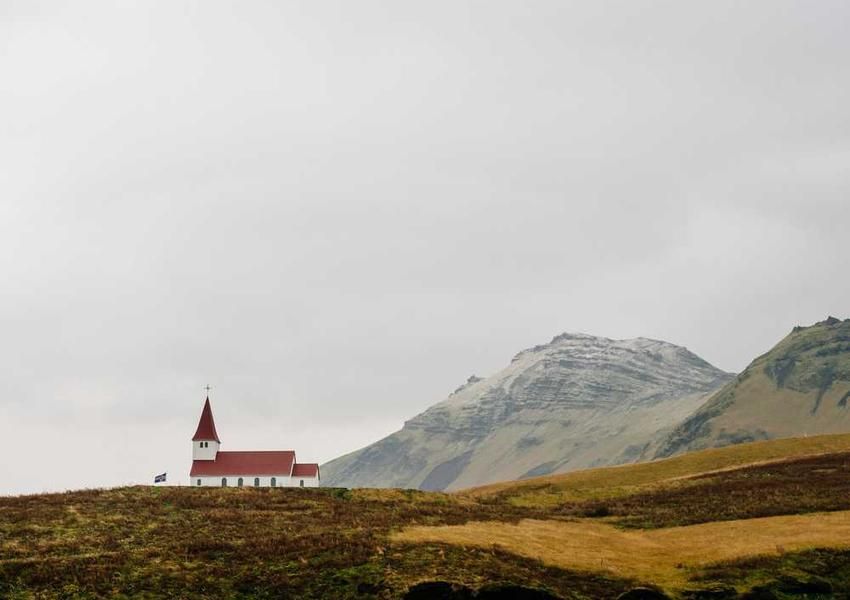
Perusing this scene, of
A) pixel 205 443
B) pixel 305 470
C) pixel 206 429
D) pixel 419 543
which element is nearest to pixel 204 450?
pixel 205 443

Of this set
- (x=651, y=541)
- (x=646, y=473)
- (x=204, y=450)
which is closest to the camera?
(x=651, y=541)

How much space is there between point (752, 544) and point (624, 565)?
8827mm

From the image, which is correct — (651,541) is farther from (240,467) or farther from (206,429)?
(206,429)

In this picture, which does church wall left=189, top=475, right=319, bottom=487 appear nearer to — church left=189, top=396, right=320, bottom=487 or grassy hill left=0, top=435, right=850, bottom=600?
church left=189, top=396, right=320, bottom=487

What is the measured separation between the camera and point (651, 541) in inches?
2164

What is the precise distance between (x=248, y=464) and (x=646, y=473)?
59629mm

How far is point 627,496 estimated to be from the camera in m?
83.0

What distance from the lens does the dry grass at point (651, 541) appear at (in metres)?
46.3

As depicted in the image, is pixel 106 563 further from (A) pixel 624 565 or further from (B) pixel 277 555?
(A) pixel 624 565

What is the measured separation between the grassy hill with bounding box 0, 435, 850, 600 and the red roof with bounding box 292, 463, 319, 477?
5350 centimetres

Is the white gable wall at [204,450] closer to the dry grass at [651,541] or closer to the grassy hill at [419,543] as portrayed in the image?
the grassy hill at [419,543]

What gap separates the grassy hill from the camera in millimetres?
40812

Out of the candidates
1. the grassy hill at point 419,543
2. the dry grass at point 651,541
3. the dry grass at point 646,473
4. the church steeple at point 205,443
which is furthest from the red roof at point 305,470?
the dry grass at point 651,541

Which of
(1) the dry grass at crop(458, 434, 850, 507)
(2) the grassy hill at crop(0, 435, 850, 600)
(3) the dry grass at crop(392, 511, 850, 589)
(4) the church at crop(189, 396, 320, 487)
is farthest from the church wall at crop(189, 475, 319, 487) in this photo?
(3) the dry grass at crop(392, 511, 850, 589)
